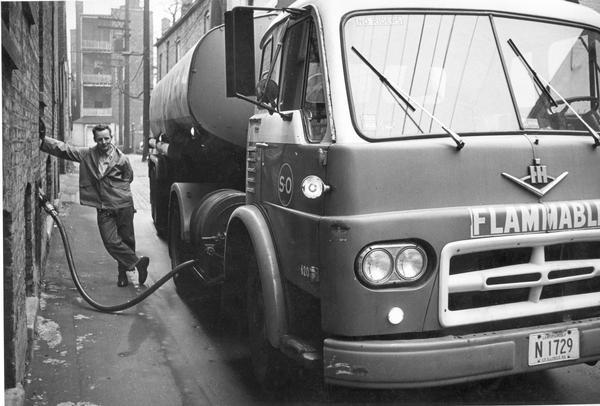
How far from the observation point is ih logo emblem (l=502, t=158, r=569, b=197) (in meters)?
3.25

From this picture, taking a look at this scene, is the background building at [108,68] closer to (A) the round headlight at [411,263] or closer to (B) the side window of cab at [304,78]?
(B) the side window of cab at [304,78]

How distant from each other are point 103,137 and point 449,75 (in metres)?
3.89

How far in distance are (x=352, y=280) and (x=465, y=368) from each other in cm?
63

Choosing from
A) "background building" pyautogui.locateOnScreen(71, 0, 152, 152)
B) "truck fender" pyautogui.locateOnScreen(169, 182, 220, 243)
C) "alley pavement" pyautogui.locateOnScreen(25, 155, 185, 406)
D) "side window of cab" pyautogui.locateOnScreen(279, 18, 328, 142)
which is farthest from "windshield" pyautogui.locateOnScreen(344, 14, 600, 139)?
"truck fender" pyautogui.locateOnScreen(169, 182, 220, 243)

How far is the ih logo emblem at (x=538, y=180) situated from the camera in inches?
128

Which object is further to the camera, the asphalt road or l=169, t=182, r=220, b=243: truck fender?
l=169, t=182, r=220, b=243: truck fender

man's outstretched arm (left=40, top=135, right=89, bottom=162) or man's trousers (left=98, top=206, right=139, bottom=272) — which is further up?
man's outstretched arm (left=40, top=135, right=89, bottom=162)

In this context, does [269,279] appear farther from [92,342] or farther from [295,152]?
[92,342]

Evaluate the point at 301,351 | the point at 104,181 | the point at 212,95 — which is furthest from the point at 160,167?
the point at 301,351

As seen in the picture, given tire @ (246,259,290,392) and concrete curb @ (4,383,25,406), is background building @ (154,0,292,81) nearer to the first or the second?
tire @ (246,259,290,392)

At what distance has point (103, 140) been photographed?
6.43m

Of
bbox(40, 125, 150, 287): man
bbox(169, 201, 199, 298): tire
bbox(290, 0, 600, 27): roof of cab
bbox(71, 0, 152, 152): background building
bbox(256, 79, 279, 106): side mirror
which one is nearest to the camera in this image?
bbox(290, 0, 600, 27): roof of cab

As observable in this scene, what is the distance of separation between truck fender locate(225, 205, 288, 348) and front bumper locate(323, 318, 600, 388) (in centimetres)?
55

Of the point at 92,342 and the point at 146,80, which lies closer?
the point at 92,342
